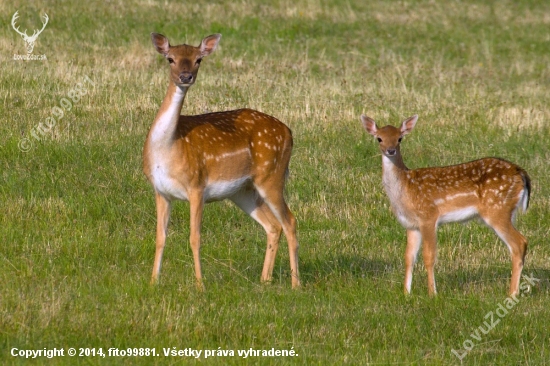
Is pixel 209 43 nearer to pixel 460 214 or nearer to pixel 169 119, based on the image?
pixel 169 119

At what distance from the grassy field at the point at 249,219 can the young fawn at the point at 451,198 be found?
1.21 ft

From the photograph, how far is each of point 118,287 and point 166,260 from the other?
1.11 meters

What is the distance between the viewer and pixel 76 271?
25.8ft

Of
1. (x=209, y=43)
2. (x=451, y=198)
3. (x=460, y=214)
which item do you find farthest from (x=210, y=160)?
(x=460, y=214)

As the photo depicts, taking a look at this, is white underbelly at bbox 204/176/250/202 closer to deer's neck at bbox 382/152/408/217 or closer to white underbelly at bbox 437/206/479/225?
deer's neck at bbox 382/152/408/217

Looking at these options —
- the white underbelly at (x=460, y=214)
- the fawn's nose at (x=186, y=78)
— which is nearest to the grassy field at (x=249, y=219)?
the white underbelly at (x=460, y=214)

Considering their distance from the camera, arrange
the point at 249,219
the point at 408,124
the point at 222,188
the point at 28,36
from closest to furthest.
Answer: the point at 222,188 → the point at 408,124 → the point at 249,219 → the point at 28,36

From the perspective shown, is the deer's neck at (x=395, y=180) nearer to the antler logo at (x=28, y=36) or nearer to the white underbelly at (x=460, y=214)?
the white underbelly at (x=460, y=214)

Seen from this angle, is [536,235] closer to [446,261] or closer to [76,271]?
[446,261]

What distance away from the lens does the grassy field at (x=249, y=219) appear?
6.71 meters

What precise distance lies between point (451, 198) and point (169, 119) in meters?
2.42

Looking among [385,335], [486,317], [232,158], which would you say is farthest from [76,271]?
[486,317]

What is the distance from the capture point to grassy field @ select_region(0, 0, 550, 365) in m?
6.71

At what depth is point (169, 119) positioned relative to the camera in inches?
308
